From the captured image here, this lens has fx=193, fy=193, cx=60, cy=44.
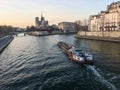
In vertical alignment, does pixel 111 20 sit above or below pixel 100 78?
above

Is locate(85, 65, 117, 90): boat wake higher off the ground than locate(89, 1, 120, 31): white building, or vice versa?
locate(89, 1, 120, 31): white building

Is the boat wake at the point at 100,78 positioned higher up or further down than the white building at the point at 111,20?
further down

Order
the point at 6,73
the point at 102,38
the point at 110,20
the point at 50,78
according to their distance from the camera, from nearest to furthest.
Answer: the point at 50,78 < the point at 6,73 < the point at 102,38 < the point at 110,20

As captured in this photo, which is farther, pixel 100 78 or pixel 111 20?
pixel 111 20

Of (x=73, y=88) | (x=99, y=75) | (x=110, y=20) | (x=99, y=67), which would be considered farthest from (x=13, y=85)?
(x=110, y=20)

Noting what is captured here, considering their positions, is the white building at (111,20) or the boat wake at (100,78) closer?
the boat wake at (100,78)

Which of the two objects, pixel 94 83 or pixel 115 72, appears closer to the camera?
pixel 94 83

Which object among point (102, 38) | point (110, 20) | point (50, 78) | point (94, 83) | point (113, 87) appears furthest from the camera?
point (110, 20)

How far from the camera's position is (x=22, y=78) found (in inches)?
1277

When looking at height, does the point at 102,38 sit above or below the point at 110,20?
below

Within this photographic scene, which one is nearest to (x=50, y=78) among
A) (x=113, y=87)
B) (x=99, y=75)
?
(x=99, y=75)

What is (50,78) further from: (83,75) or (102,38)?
(102,38)

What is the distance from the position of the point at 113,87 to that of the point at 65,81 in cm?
723

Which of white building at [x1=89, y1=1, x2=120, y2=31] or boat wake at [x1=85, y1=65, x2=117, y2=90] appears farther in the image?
white building at [x1=89, y1=1, x2=120, y2=31]
